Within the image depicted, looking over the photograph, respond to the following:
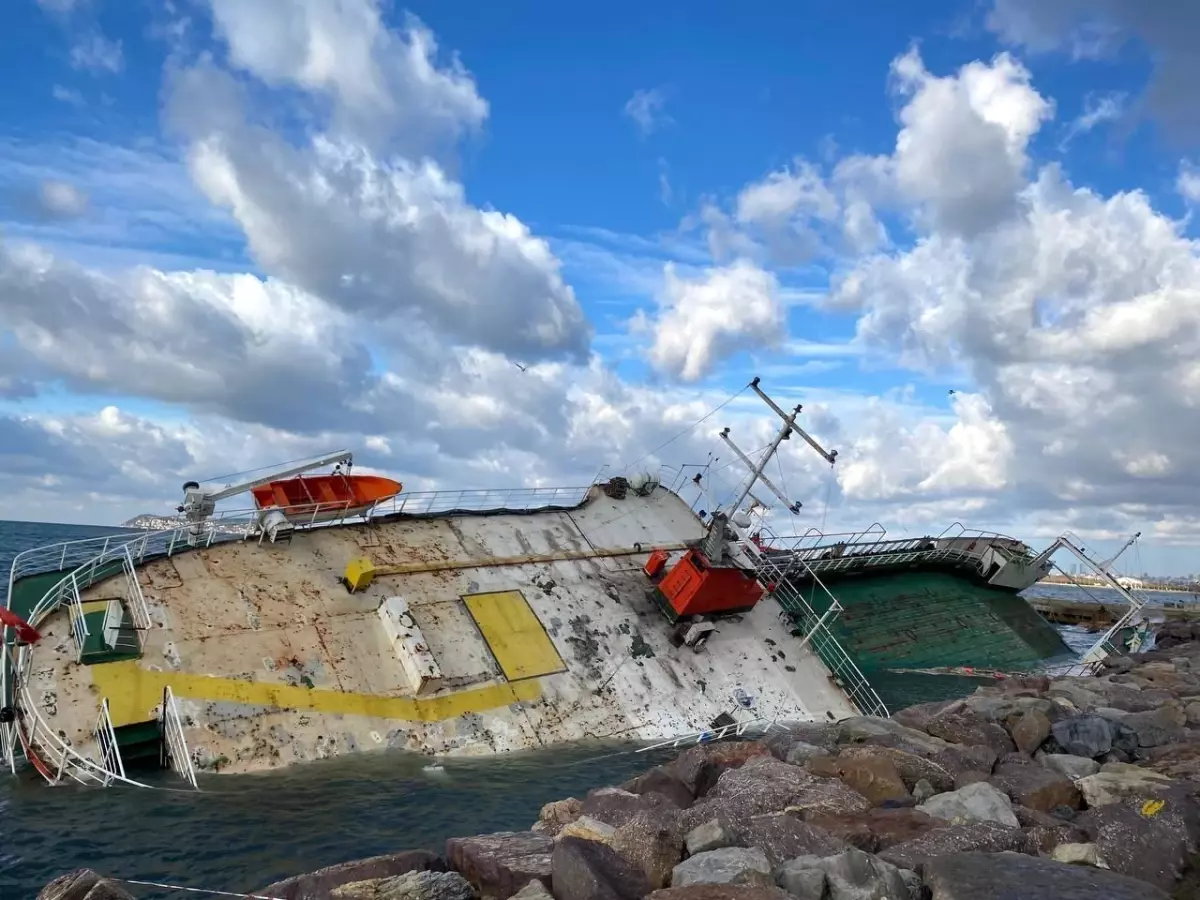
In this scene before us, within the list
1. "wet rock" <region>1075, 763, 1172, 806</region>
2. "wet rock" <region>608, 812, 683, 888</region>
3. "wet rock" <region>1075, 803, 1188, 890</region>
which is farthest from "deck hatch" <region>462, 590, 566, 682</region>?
"wet rock" <region>1075, 803, 1188, 890</region>

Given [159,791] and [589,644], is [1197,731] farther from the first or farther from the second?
[159,791]

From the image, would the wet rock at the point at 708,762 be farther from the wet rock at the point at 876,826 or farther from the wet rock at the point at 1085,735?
the wet rock at the point at 1085,735

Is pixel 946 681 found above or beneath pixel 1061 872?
above

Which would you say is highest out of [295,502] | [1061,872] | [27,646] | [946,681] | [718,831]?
[295,502]

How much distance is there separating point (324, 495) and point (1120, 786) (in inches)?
604

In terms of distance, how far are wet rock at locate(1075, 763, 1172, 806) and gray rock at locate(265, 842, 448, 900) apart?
7.19 metres

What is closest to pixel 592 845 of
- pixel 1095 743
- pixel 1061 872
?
pixel 1061 872

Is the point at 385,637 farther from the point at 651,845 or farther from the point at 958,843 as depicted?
the point at 958,843

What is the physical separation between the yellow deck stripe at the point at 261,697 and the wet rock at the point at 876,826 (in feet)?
28.6

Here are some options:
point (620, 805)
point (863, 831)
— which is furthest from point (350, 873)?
point (863, 831)

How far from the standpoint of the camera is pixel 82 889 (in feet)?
23.2

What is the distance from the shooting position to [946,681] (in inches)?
1130

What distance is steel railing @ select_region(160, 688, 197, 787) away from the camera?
1258 cm

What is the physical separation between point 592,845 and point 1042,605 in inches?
3202
